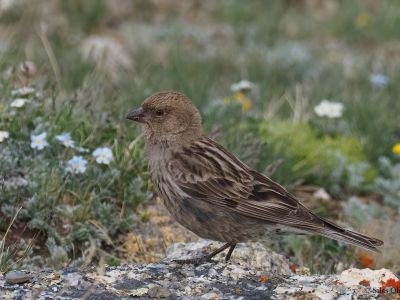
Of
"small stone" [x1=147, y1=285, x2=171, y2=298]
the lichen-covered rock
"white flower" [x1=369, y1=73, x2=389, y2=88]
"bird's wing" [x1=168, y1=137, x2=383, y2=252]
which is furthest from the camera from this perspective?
"white flower" [x1=369, y1=73, x2=389, y2=88]

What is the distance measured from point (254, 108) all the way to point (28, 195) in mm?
3289

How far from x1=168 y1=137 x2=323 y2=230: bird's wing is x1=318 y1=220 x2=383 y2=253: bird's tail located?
7cm

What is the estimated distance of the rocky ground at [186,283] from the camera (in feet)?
14.6

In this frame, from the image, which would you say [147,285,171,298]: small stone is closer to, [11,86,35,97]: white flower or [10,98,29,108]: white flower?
[10,98,29,108]: white flower

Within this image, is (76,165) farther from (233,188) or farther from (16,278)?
(16,278)

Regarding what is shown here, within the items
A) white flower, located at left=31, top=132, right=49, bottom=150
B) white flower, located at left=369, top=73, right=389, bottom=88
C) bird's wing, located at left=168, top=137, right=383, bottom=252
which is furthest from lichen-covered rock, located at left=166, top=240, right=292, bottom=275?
white flower, located at left=369, top=73, right=389, bottom=88

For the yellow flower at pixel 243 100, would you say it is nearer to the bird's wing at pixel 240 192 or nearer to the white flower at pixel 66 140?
Result: the white flower at pixel 66 140

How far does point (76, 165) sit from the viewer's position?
6.04 meters

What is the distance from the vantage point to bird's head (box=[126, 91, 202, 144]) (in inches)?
230

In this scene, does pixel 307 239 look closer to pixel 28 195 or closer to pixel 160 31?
pixel 28 195

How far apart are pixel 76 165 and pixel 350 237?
1.94 metres

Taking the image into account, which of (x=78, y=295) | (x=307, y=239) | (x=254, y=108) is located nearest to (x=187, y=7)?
(x=254, y=108)

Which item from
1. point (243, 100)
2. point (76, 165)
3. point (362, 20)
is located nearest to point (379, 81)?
point (243, 100)

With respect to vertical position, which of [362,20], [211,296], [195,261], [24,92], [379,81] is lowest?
[211,296]
